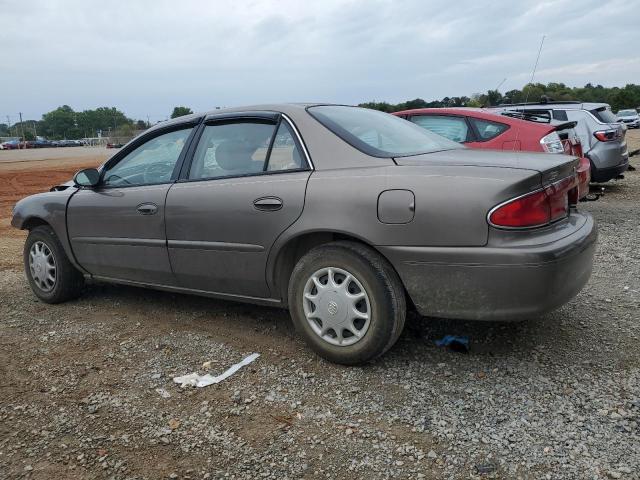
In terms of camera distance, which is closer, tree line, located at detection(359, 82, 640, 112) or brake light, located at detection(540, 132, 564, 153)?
brake light, located at detection(540, 132, 564, 153)

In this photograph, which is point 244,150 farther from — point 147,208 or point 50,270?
point 50,270

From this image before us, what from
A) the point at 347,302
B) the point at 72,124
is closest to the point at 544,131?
the point at 347,302

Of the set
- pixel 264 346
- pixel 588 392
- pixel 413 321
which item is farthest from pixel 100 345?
pixel 588 392

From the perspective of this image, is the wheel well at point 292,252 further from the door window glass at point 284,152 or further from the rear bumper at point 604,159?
the rear bumper at point 604,159

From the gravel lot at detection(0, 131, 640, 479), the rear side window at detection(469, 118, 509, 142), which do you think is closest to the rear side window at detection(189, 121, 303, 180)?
the gravel lot at detection(0, 131, 640, 479)

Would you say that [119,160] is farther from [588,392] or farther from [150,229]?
[588,392]

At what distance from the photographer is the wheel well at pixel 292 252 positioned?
11.0ft

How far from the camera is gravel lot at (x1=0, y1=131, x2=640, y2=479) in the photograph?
2.46 metres

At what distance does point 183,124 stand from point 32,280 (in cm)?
211

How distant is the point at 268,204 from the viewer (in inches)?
135

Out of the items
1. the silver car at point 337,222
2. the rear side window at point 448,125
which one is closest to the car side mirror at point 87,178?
the silver car at point 337,222

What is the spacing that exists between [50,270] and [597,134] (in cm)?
840

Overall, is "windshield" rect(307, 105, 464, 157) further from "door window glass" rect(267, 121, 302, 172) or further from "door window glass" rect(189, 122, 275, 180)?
"door window glass" rect(189, 122, 275, 180)

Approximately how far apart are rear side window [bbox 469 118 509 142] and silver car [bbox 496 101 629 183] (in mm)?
2263
